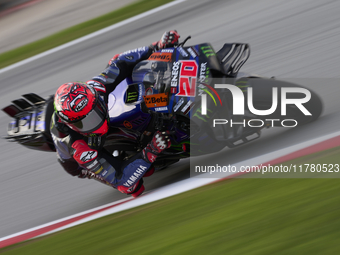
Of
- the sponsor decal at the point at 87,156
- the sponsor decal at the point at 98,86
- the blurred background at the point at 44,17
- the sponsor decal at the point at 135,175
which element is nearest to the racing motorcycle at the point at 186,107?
the sponsor decal at the point at 98,86

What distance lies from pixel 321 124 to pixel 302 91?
16.9 inches

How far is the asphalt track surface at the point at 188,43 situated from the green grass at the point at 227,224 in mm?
762

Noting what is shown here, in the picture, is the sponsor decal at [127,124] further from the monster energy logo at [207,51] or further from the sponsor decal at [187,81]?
the monster energy logo at [207,51]

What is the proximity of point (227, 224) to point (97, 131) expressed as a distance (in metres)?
1.50

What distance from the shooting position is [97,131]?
367cm

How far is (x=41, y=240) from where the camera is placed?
3.81m

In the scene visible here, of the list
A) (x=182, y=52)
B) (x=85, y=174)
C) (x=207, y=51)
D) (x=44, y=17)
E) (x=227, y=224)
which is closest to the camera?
(x=227, y=224)

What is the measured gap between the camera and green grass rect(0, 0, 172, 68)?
7914mm

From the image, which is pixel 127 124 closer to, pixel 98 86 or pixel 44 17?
pixel 98 86

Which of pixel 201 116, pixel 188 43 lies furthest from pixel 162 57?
pixel 188 43

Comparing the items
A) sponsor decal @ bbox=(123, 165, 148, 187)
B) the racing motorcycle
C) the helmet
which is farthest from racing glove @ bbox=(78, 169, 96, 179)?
the helmet

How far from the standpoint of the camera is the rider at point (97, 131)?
3.51 metres

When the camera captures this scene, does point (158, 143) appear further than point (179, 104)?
Yes

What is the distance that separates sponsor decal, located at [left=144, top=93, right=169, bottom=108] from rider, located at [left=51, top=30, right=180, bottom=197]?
17.1 inches
